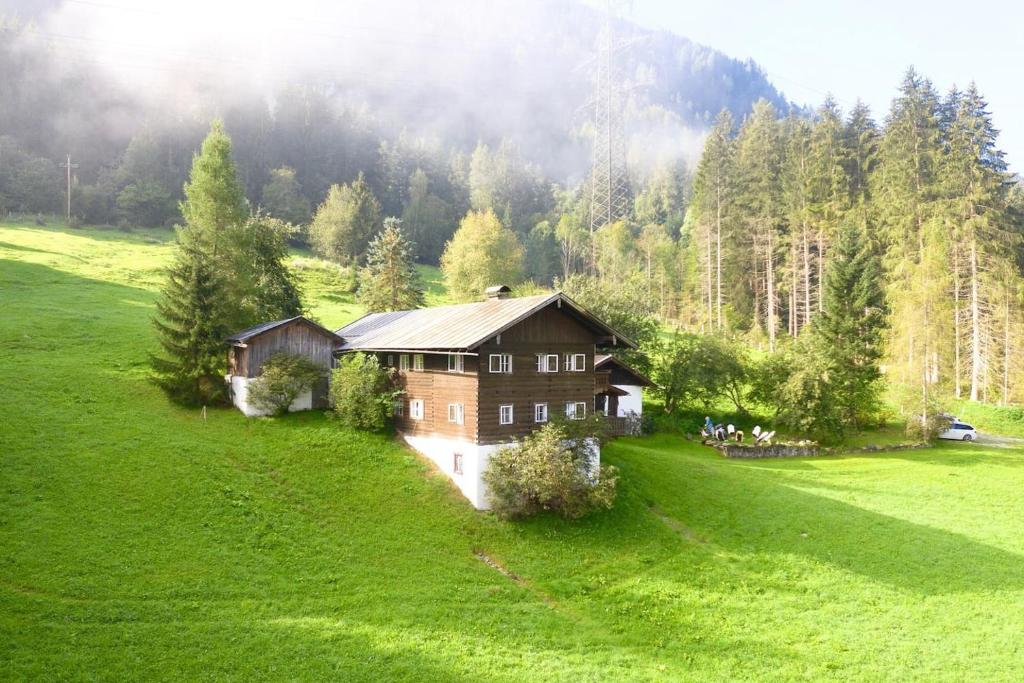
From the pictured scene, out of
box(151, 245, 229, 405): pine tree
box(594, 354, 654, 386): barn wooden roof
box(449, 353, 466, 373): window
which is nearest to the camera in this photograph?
box(449, 353, 466, 373): window

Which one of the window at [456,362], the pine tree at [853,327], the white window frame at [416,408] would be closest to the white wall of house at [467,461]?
the white window frame at [416,408]

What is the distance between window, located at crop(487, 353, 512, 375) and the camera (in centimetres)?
3197

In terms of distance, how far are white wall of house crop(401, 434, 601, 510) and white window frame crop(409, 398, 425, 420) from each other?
4.54 feet

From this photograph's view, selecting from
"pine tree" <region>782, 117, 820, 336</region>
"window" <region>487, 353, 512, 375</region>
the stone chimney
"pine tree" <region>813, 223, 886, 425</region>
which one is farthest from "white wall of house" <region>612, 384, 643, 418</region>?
"pine tree" <region>782, 117, 820, 336</region>

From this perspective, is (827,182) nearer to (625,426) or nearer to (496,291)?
(625,426)

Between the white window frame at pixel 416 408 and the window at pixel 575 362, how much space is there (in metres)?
7.40

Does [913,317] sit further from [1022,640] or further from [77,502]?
[77,502]

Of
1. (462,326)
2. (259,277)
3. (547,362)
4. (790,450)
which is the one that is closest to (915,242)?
(790,450)

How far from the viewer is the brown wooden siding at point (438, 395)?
105ft

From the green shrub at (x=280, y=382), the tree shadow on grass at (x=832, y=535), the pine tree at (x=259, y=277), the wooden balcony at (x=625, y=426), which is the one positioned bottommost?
the tree shadow on grass at (x=832, y=535)

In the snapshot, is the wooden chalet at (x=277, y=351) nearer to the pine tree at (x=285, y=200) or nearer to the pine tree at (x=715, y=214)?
the pine tree at (x=715, y=214)

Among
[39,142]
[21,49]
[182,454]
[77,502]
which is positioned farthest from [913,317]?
[21,49]

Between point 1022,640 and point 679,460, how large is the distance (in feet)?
62.8

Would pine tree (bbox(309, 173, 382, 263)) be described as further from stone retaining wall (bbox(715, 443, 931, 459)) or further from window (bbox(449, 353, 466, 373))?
window (bbox(449, 353, 466, 373))
